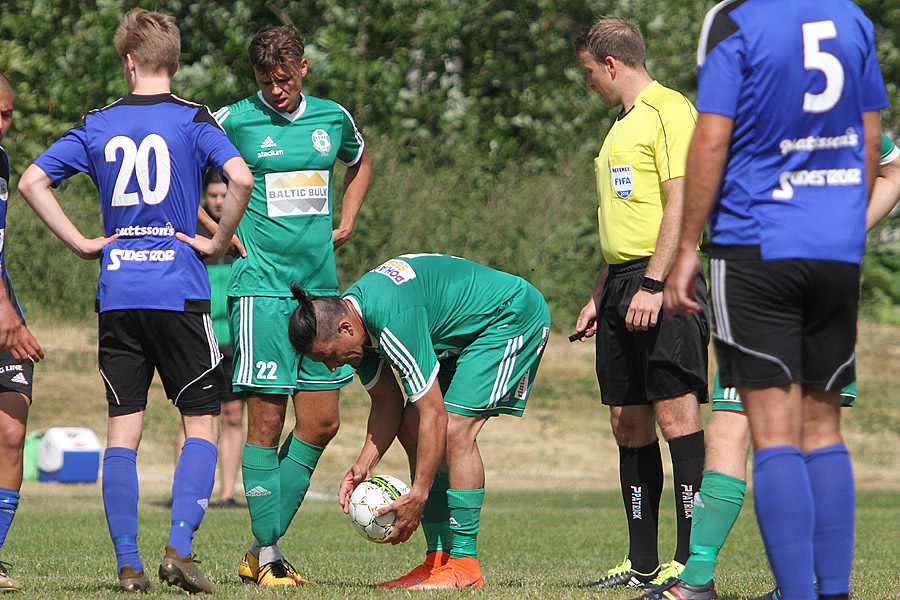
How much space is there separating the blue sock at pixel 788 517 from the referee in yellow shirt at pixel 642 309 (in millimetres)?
1788

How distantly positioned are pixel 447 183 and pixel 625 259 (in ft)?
47.4

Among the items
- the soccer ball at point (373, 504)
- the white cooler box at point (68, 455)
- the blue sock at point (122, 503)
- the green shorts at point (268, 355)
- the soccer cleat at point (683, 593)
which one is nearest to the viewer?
the soccer cleat at point (683, 593)

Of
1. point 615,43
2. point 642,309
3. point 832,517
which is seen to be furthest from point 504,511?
point 832,517

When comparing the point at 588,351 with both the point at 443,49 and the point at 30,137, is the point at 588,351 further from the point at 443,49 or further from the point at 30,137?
the point at 30,137

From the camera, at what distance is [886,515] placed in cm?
1088

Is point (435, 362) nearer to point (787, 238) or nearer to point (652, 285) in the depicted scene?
point (652, 285)

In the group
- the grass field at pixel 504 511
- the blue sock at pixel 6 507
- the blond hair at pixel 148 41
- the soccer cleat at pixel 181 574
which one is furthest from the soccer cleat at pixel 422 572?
the blond hair at pixel 148 41

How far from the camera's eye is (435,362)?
17.1ft

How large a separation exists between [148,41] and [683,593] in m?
3.33

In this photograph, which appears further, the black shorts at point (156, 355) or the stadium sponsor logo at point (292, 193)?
the stadium sponsor logo at point (292, 193)

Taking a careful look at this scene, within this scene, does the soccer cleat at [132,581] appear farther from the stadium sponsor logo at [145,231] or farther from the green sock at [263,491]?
the stadium sponsor logo at [145,231]

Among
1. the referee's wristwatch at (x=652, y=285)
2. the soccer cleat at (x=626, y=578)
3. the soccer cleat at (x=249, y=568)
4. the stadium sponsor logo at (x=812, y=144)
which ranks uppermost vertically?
the stadium sponsor logo at (x=812, y=144)

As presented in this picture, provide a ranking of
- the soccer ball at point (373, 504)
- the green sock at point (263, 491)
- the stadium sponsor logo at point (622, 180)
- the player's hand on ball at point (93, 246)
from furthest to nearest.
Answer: the green sock at point (263, 491)
the stadium sponsor logo at point (622, 180)
the soccer ball at point (373, 504)
the player's hand on ball at point (93, 246)

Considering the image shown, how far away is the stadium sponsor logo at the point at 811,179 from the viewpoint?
3.69 metres
